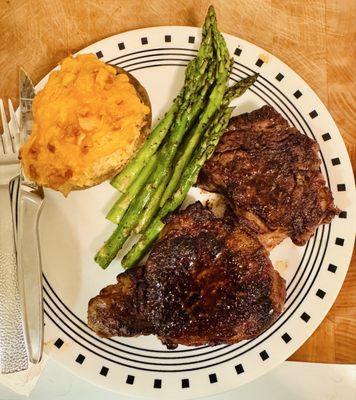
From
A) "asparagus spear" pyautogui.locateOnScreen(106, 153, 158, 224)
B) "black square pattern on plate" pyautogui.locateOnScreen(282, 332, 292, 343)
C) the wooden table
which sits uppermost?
the wooden table

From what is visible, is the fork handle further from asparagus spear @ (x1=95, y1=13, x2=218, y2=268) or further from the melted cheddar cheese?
asparagus spear @ (x1=95, y1=13, x2=218, y2=268)

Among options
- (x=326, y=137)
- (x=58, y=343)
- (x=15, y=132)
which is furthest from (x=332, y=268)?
(x=15, y=132)

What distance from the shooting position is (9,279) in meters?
3.77

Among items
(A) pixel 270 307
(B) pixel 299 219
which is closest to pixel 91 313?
Answer: (A) pixel 270 307

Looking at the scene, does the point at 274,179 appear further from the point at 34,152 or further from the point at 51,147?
the point at 34,152

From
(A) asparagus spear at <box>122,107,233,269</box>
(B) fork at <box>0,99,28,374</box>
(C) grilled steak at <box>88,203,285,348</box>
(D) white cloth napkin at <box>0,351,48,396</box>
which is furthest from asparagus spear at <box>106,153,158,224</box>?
(D) white cloth napkin at <box>0,351,48,396</box>

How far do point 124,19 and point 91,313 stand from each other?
275 centimetres

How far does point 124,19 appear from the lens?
14.3 feet

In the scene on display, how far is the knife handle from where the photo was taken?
3750 millimetres

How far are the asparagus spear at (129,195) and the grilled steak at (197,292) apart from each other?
51 centimetres

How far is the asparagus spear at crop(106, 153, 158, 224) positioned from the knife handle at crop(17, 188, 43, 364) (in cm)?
63

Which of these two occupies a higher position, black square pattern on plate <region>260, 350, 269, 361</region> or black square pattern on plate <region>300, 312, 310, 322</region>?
black square pattern on plate <region>300, 312, 310, 322</region>

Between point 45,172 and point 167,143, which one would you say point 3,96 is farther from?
point 167,143

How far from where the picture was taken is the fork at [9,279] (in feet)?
12.2
